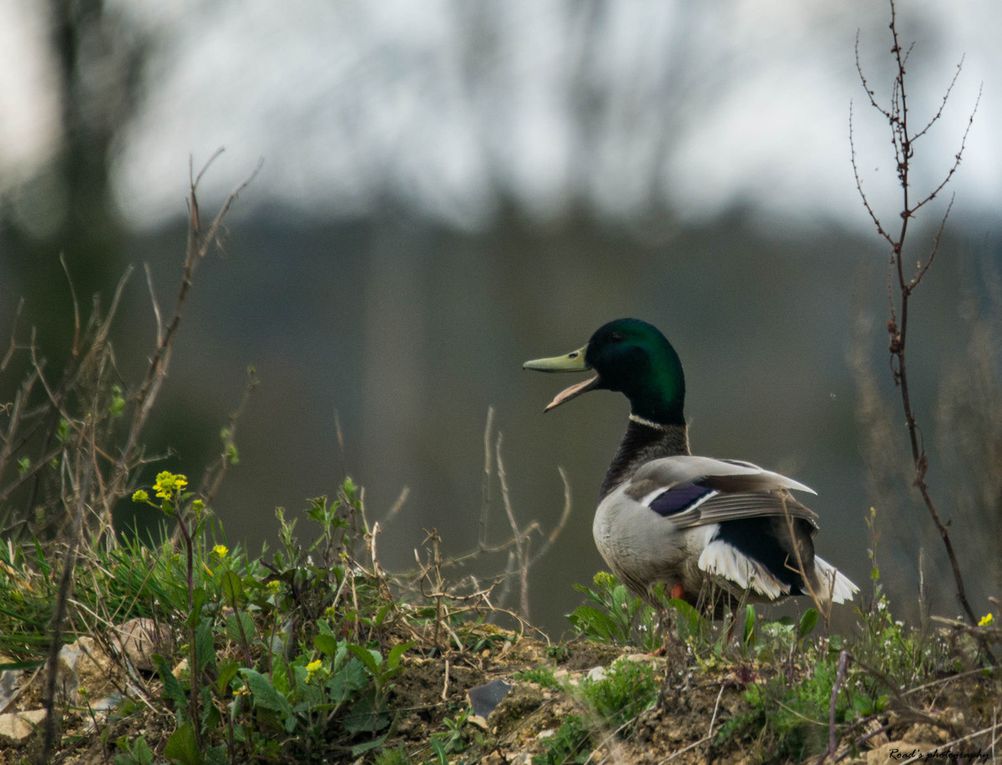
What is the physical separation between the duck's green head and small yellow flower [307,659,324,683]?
7.39 feet

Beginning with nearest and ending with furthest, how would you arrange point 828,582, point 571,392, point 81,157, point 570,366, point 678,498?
point 828,582 → point 678,498 → point 571,392 → point 570,366 → point 81,157

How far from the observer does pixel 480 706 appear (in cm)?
357

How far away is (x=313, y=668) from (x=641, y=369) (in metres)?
2.59

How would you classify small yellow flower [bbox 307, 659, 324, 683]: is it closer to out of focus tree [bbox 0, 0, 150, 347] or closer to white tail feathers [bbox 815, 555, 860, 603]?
white tail feathers [bbox 815, 555, 860, 603]

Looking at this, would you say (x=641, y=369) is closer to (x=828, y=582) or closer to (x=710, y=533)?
(x=710, y=533)

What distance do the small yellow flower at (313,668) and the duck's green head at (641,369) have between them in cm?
225

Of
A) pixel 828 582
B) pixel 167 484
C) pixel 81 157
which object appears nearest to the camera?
pixel 167 484

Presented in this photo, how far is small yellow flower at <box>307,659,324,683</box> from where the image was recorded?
3414 millimetres

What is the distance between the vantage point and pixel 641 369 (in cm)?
558

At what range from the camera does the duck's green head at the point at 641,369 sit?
554cm

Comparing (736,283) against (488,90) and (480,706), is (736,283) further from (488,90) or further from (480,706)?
(480,706)

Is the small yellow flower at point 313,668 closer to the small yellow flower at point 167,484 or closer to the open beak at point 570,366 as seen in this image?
the small yellow flower at point 167,484

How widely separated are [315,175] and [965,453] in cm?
1270

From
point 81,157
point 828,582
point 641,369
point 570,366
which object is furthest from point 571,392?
point 81,157
